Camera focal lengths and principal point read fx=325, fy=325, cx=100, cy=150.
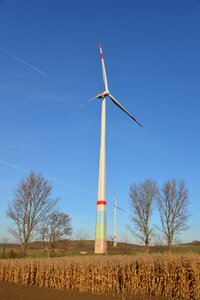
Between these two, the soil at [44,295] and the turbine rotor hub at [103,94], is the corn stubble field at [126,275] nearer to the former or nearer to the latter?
the soil at [44,295]

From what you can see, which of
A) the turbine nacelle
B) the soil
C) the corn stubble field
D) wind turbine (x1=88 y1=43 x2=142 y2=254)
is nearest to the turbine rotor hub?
the turbine nacelle

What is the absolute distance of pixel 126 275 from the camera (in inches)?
608

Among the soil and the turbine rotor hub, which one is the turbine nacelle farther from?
the soil

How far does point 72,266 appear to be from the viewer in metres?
17.3

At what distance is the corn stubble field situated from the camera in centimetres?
1334

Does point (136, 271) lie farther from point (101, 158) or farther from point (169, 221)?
point (169, 221)

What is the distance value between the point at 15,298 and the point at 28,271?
19.3 ft

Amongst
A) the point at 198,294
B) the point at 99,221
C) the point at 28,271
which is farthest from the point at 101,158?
the point at 198,294

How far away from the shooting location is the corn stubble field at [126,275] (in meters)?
13.3

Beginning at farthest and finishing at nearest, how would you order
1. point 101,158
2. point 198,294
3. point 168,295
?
point 101,158 → point 168,295 → point 198,294

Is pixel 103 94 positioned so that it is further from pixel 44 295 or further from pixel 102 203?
pixel 44 295

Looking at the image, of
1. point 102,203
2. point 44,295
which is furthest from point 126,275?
point 102,203

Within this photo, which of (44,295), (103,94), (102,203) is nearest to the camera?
(44,295)

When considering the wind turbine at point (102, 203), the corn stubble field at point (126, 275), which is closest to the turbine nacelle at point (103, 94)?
the wind turbine at point (102, 203)
